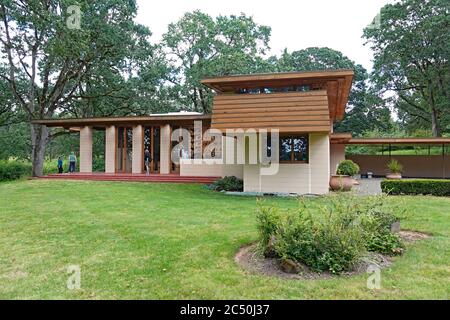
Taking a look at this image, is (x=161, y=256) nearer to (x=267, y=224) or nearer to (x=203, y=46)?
(x=267, y=224)

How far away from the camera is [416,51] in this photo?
2605 centimetres

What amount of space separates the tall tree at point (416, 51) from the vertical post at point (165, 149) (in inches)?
768

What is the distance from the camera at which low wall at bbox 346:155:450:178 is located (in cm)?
2243

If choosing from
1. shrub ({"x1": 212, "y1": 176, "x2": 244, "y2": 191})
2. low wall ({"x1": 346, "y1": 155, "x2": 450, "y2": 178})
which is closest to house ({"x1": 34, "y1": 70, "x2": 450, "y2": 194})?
shrub ({"x1": 212, "y1": 176, "x2": 244, "y2": 191})

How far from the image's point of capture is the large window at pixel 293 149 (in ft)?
42.2

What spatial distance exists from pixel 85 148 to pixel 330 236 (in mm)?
17988

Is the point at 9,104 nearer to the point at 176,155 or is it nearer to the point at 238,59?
the point at 176,155

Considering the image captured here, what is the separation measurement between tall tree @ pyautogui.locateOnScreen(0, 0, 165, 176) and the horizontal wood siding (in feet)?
31.3

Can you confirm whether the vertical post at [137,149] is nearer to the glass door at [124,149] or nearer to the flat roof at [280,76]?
the glass door at [124,149]

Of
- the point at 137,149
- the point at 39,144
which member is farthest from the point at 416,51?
A: the point at 39,144

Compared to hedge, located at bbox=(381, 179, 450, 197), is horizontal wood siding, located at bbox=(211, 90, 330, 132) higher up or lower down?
higher up

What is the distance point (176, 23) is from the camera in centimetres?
2791

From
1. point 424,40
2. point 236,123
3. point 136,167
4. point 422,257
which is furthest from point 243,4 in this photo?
point 422,257

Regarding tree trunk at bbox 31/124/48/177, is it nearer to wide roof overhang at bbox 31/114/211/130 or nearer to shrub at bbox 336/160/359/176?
wide roof overhang at bbox 31/114/211/130
